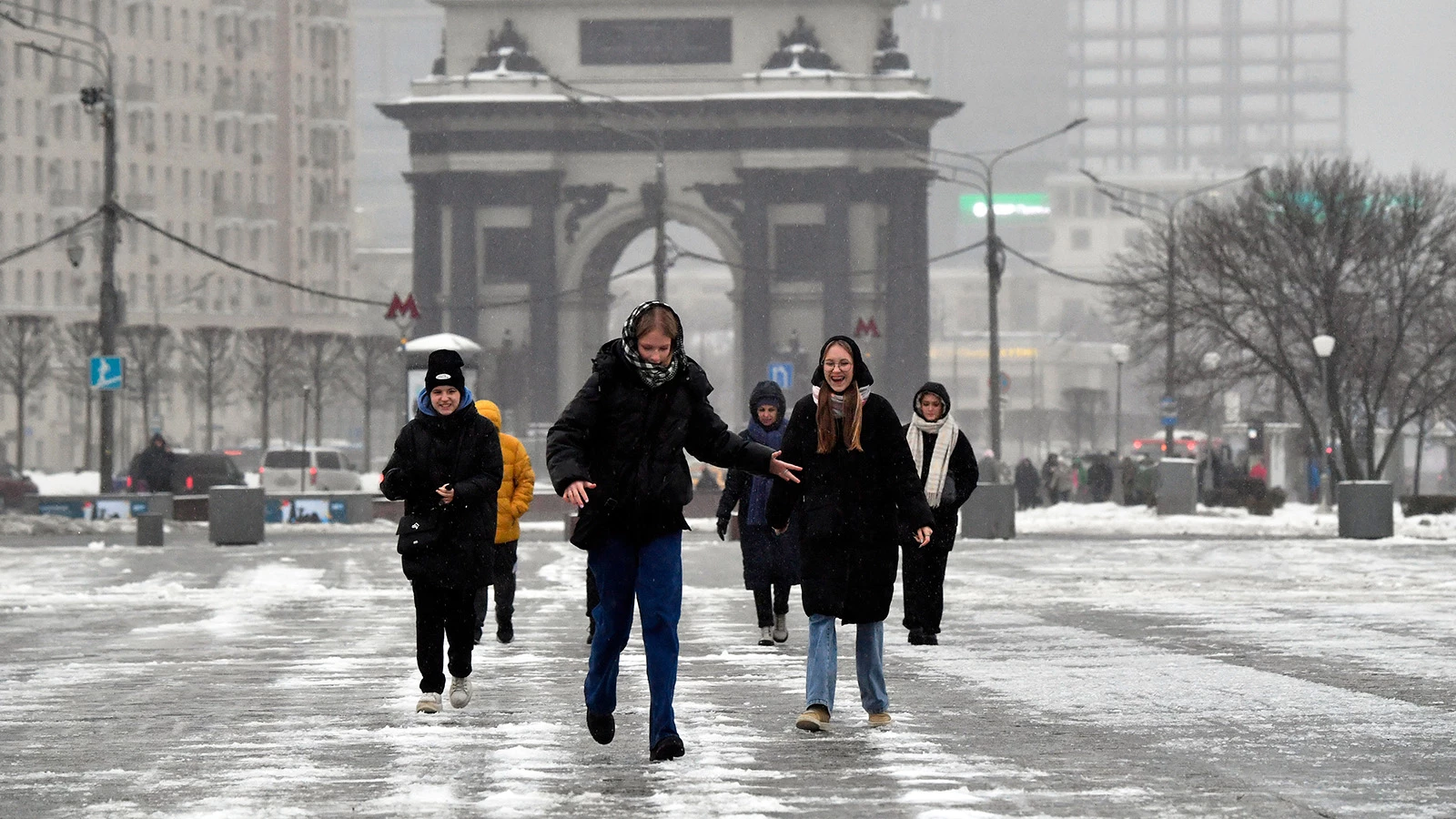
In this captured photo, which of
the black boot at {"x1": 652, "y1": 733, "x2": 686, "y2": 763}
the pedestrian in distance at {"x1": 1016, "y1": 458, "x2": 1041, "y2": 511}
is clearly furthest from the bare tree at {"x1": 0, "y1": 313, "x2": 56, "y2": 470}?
the black boot at {"x1": 652, "y1": 733, "x2": 686, "y2": 763}

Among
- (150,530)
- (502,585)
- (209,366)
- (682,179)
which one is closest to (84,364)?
(209,366)

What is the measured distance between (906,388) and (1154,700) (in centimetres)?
6626

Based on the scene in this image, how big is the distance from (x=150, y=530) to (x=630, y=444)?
27.5m

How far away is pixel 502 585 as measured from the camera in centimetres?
1791

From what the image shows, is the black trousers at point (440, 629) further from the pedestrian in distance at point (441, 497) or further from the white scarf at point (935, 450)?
the white scarf at point (935, 450)

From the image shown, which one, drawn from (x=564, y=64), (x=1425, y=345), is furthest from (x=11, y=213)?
(x=1425, y=345)

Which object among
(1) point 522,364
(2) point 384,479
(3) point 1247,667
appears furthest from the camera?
(1) point 522,364

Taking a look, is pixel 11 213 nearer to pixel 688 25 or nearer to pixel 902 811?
pixel 688 25

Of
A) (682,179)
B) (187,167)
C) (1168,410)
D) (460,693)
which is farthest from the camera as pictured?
(187,167)

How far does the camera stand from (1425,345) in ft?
198

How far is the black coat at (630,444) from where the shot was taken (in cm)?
1131

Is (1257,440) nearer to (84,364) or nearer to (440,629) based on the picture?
(84,364)

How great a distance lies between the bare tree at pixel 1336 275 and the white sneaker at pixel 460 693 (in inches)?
1579

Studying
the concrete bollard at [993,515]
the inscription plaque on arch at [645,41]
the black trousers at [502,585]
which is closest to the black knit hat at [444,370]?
the black trousers at [502,585]
